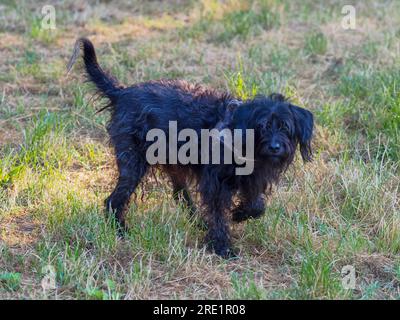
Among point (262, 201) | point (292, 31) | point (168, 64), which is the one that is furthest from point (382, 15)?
point (262, 201)

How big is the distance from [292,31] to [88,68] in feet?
13.5

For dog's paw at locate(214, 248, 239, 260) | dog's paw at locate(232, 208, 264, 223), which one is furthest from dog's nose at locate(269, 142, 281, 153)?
dog's paw at locate(214, 248, 239, 260)

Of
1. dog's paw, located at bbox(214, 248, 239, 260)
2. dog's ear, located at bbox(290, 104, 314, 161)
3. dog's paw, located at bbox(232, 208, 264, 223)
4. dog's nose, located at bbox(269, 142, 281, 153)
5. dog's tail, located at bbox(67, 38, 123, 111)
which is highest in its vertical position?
dog's tail, located at bbox(67, 38, 123, 111)

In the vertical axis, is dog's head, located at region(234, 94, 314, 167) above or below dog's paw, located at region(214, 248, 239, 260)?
above

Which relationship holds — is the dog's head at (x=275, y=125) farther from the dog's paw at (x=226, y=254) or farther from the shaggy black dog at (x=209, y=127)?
the dog's paw at (x=226, y=254)

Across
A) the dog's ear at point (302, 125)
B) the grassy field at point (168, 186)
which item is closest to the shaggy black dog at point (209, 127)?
the dog's ear at point (302, 125)

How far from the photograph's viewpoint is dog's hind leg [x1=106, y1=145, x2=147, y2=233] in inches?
220

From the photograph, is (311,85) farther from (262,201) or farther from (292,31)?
(262,201)

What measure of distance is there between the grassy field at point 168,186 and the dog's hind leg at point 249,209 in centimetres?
11

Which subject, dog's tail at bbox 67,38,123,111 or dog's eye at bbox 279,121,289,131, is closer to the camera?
dog's eye at bbox 279,121,289,131

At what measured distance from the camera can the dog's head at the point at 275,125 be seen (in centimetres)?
504

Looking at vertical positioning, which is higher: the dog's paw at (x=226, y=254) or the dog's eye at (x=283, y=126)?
the dog's eye at (x=283, y=126)

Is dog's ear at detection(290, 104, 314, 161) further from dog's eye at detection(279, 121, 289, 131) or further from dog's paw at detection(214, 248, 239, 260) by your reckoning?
dog's paw at detection(214, 248, 239, 260)

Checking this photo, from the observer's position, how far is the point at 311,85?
8016 mm
